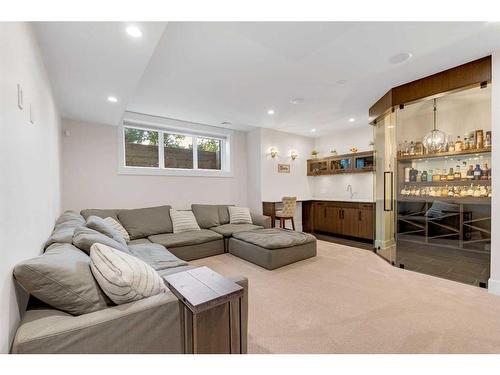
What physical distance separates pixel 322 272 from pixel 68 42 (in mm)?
3581

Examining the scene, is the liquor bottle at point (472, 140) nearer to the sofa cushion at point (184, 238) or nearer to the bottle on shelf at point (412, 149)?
the bottle on shelf at point (412, 149)

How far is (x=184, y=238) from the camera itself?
356cm

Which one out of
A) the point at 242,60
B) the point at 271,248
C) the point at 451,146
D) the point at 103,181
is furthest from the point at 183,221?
the point at 451,146

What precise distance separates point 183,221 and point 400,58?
12.7ft

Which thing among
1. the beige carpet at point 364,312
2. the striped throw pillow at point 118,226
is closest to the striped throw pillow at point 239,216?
the beige carpet at point 364,312

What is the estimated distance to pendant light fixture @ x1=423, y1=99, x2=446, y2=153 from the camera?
3821 millimetres

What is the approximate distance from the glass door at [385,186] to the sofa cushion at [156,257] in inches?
123

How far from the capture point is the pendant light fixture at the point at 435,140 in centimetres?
382

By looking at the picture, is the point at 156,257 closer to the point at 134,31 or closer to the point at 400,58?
the point at 134,31

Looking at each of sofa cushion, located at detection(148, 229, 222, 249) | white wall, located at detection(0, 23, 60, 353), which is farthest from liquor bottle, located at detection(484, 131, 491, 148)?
white wall, located at detection(0, 23, 60, 353)

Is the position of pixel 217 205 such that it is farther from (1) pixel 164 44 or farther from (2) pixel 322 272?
(1) pixel 164 44
